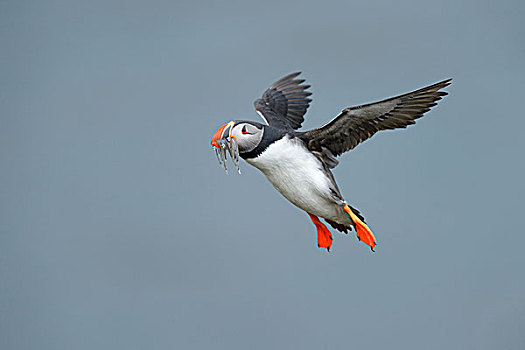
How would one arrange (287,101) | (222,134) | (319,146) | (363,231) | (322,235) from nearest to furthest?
(222,134), (363,231), (319,146), (322,235), (287,101)

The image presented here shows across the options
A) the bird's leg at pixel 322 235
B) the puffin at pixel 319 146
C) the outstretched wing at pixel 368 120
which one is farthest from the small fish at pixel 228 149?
the bird's leg at pixel 322 235

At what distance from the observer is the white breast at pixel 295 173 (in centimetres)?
287

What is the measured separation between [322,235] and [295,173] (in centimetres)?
51

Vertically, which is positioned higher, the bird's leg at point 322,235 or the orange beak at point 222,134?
the orange beak at point 222,134

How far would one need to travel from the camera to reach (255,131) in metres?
2.81

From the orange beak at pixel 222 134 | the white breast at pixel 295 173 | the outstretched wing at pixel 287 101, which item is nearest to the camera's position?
the orange beak at pixel 222 134

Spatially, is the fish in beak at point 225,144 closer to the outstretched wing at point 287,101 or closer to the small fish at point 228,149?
the small fish at point 228,149

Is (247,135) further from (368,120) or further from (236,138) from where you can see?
(368,120)

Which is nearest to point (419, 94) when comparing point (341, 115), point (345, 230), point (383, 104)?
point (383, 104)

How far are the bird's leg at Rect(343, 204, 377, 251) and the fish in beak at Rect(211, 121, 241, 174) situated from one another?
561 millimetres

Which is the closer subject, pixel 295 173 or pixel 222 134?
pixel 222 134

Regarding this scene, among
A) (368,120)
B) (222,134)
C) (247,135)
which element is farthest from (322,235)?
(222,134)

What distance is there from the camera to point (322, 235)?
3295mm

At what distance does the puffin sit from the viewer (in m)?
2.75
